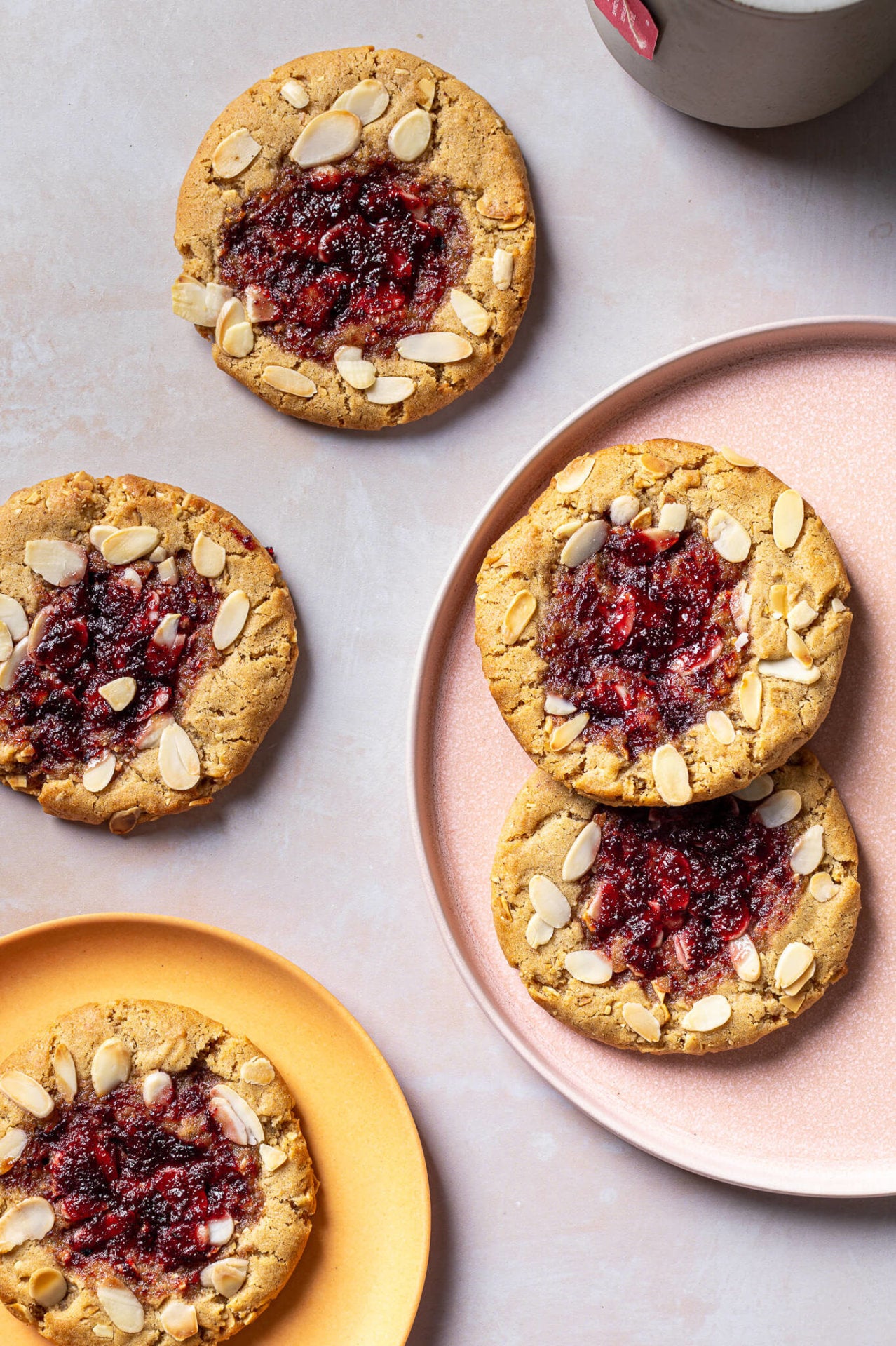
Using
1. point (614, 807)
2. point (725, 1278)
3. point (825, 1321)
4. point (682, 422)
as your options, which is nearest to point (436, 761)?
point (614, 807)

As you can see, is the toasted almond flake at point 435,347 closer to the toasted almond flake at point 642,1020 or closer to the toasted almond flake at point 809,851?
the toasted almond flake at point 809,851

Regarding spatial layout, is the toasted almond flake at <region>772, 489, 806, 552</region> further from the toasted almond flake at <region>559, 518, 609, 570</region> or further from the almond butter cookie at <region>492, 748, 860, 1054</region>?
the almond butter cookie at <region>492, 748, 860, 1054</region>

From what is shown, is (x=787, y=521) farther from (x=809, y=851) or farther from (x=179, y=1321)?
(x=179, y=1321)

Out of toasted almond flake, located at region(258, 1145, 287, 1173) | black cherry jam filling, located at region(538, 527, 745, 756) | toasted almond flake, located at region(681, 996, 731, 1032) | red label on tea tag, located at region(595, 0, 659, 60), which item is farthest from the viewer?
toasted almond flake, located at region(258, 1145, 287, 1173)

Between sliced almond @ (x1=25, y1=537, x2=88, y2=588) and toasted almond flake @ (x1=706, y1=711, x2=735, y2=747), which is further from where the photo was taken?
sliced almond @ (x1=25, y1=537, x2=88, y2=588)

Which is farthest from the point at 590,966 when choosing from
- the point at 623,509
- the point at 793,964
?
the point at 623,509

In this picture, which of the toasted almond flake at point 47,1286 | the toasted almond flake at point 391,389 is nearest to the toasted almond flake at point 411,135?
the toasted almond flake at point 391,389

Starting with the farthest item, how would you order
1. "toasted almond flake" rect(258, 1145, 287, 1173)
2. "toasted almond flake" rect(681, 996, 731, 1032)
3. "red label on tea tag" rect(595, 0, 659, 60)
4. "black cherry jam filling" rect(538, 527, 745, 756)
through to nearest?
"toasted almond flake" rect(258, 1145, 287, 1173), "toasted almond flake" rect(681, 996, 731, 1032), "black cherry jam filling" rect(538, 527, 745, 756), "red label on tea tag" rect(595, 0, 659, 60)

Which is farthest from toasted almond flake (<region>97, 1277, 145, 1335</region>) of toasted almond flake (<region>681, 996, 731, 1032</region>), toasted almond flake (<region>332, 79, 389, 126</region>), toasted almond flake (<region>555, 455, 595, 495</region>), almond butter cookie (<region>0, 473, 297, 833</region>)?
toasted almond flake (<region>332, 79, 389, 126</region>)
